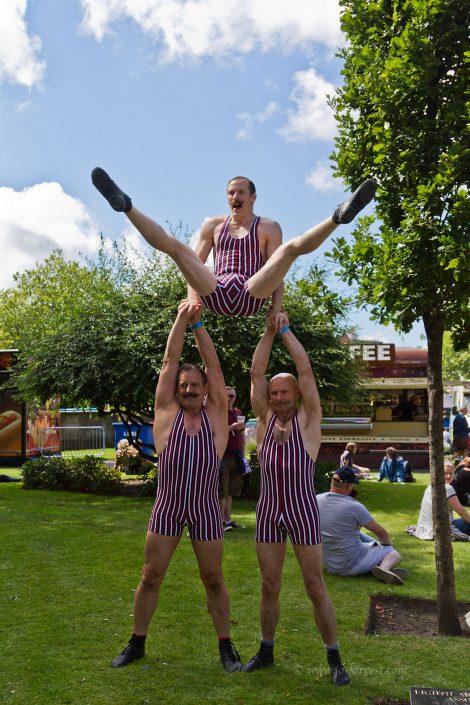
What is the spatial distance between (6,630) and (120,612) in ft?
3.53

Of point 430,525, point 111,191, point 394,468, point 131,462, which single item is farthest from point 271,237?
point 131,462

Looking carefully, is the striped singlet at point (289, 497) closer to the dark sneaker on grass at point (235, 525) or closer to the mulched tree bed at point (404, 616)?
the mulched tree bed at point (404, 616)

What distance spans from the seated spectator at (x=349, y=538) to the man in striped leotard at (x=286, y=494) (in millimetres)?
2925

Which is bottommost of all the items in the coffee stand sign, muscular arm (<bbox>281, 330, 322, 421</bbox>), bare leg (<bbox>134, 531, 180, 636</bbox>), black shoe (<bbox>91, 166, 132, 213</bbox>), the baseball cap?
the coffee stand sign

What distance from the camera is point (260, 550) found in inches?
196

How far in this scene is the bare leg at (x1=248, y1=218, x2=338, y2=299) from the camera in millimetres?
4453

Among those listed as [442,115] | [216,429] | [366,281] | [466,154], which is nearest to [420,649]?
[216,429]

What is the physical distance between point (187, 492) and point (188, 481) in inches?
3.1

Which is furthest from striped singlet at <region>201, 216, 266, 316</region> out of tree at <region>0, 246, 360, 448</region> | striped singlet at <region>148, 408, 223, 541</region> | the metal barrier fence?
the metal barrier fence

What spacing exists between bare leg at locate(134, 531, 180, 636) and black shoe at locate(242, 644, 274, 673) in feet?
2.83

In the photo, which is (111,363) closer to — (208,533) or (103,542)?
(103,542)

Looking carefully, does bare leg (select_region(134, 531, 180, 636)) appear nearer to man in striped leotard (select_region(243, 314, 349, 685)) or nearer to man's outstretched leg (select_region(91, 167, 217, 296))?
man in striped leotard (select_region(243, 314, 349, 685))

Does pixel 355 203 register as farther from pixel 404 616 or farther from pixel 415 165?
pixel 404 616

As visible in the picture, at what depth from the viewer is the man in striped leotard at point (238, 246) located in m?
4.35
